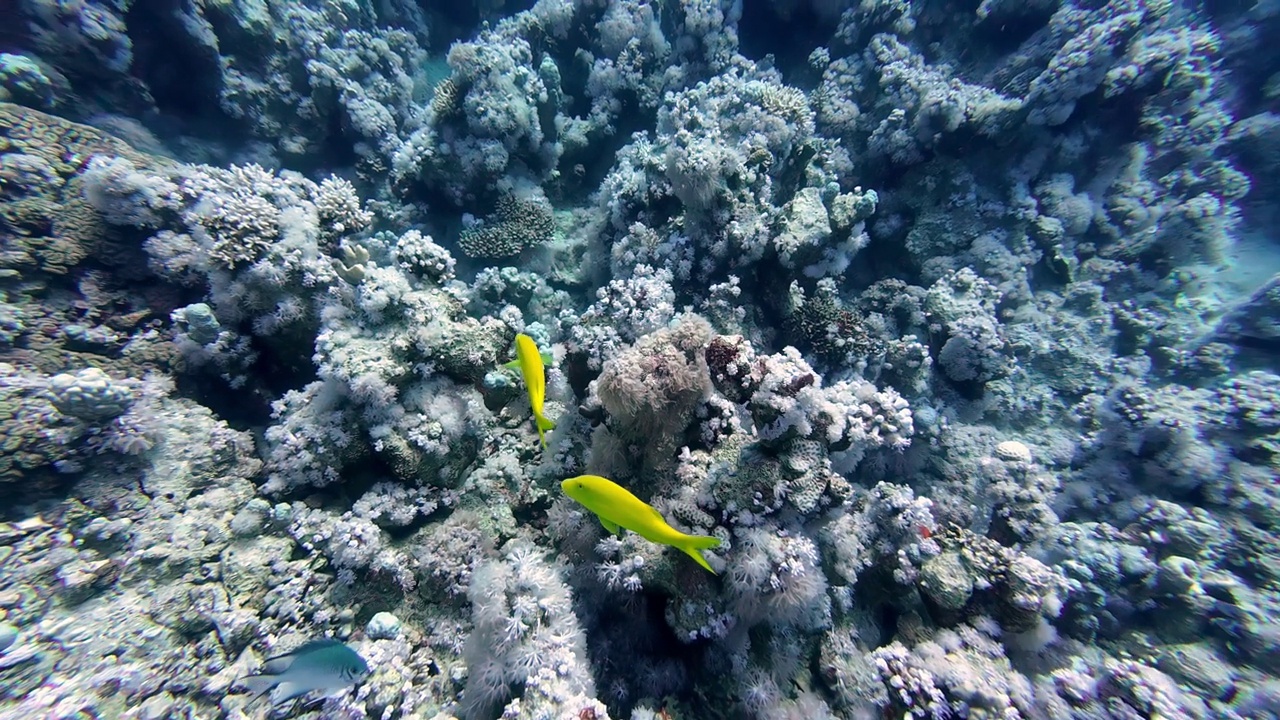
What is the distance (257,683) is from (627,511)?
2867mm

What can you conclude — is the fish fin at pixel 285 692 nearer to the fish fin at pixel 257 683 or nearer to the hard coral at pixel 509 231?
the fish fin at pixel 257 683

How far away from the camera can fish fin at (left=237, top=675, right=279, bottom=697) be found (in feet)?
9.46

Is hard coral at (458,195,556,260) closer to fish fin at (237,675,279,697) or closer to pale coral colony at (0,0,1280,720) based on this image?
pale coral colony at (0,0,1280,720)

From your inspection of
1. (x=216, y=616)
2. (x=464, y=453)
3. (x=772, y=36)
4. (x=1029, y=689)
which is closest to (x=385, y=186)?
(x=464, y=453)

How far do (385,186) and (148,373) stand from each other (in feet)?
16.3

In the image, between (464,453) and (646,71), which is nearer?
(464,453)

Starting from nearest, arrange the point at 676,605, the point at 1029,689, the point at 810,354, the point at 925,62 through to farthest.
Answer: the point at 1029,689, the point at 676,605, the point at 810,354, the point at 925,62

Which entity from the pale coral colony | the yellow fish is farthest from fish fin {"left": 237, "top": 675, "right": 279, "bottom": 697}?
the yellow fish

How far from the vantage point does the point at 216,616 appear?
12.1 ft

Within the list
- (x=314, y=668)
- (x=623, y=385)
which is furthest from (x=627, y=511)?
(x=314, y=668)

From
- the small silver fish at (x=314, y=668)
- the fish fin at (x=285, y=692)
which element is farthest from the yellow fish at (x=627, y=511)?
the fish fin at (x=285, y=692)

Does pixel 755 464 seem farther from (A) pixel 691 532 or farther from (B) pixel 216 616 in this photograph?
(B) pixel 216 616

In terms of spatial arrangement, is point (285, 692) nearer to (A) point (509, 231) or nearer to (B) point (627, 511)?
(B) point (627, 511)

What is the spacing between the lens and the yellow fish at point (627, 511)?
8.68 ft
